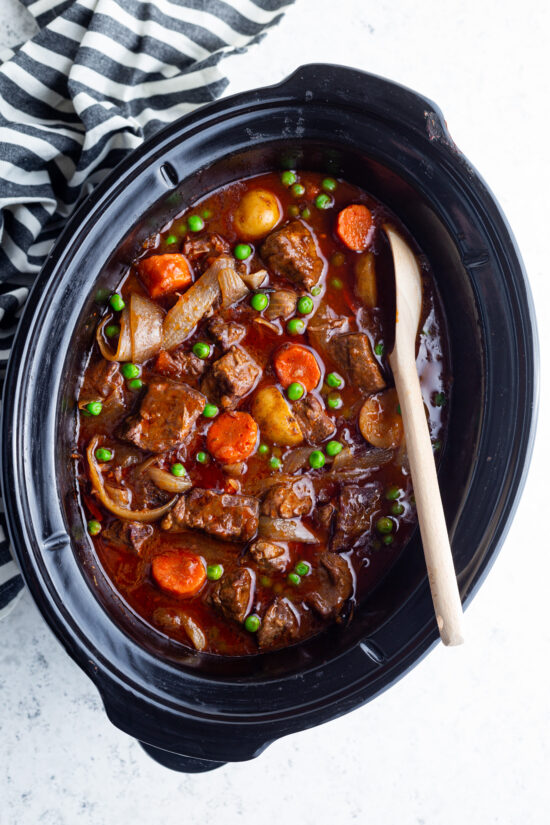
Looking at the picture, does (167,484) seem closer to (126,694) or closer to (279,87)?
(126,694)

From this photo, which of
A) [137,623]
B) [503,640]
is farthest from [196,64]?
[503,640]

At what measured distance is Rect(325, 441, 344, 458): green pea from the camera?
296cm

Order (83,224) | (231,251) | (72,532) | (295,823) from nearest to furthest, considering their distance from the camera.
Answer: (83,224) → (72,532) → (231,251) → (295,823)

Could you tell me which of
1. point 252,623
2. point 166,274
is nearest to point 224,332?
point 166,274

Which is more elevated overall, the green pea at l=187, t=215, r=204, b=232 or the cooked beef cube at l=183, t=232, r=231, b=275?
the green pea at l=187, t=215, r=204, b=232

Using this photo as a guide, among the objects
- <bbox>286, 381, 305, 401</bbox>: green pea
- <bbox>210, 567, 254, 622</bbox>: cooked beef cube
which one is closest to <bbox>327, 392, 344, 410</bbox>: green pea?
<bbox>286, 381, 305, 401</bbox>: green pea

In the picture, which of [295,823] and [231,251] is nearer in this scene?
[231,251]

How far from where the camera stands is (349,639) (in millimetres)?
2896

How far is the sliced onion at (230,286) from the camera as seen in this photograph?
114 inches

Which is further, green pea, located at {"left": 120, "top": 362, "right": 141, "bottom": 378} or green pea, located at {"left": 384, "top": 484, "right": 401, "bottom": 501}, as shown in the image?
green pea, located at {"left": 384, "top": 484, "right": 401, "bottom": 501}

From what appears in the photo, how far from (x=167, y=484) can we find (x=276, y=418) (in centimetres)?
54

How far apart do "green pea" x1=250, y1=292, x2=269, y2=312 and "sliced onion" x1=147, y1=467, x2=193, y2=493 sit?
81cm

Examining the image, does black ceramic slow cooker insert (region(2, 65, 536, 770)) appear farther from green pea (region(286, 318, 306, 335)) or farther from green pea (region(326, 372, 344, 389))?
green pea (region(286, 318, 306, 335))

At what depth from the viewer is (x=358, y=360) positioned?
2936 mm
